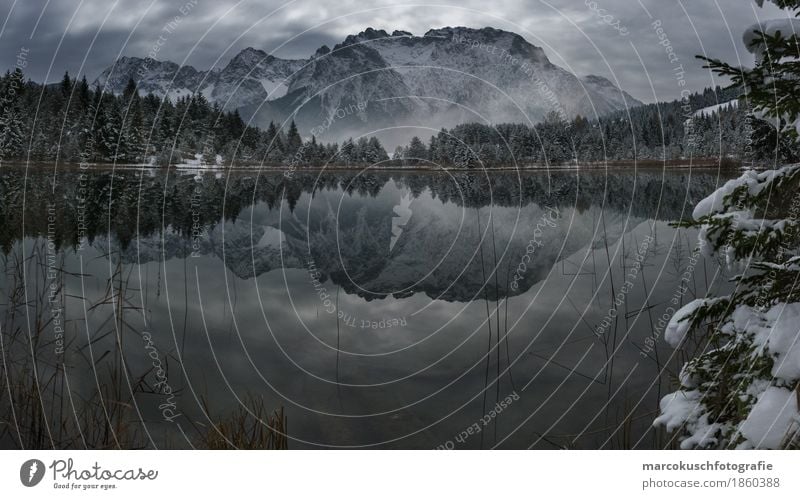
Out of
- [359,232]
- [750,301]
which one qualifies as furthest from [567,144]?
[750,301]

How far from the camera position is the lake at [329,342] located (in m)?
6.10

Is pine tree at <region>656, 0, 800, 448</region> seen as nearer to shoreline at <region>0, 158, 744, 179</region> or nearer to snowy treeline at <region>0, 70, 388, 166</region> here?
snowy treeline at <region>0, 70, 388, 166</region>

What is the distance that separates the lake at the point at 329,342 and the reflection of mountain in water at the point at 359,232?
19 cm

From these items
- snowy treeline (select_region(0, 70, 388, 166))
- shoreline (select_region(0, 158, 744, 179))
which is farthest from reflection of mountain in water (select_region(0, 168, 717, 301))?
shoreline (select_region(0, 158, 744, 179))

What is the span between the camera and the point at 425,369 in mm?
8133

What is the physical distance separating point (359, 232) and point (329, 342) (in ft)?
44.7

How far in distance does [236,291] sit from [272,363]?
4308 mm

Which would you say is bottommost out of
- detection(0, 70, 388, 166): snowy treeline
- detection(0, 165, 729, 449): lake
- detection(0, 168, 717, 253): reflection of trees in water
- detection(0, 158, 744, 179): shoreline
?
detection(0, 165, 729, 449): lake

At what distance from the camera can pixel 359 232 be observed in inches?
885

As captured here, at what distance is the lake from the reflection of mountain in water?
193 millimetres

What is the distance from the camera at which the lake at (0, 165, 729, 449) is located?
20.0ft

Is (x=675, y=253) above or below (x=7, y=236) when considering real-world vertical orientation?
below
